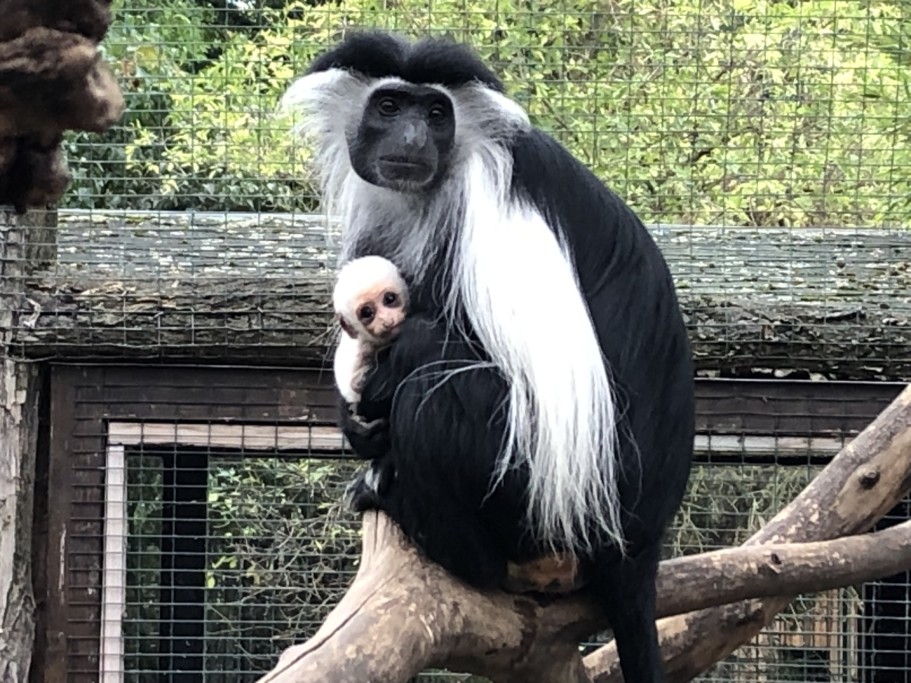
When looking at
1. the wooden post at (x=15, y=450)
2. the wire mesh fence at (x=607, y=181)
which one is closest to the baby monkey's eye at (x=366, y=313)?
the wire mesh fence at (x=607, y=181)

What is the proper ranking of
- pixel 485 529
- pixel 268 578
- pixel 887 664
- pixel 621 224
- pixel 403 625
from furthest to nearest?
pixel 268 578
pixel 887 664
pixel 621 224
pixel 485 529
pixel 403 625

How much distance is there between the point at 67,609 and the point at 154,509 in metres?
0.37

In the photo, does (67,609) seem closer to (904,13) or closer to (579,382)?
(579,382)

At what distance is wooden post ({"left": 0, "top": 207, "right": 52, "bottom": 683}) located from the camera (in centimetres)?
249

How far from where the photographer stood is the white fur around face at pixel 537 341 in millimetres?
1908

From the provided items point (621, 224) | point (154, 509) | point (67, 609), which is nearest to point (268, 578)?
point (154, 509)

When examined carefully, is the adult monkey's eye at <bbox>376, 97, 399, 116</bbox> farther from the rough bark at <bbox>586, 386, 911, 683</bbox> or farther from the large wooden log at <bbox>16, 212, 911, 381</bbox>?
the rough bark at <bbox>586, 386, 911, 683</bbox>

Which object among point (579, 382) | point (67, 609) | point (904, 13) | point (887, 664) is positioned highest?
point (904, 13)

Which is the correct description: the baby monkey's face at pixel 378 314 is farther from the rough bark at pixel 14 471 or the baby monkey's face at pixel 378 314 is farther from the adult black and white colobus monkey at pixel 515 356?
the rough bark at pixel 14 471

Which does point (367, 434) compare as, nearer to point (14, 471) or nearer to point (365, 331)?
point (365, 331)

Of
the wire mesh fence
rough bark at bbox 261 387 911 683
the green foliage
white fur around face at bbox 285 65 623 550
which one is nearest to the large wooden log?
the wire mesh fence

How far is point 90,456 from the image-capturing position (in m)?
2.62

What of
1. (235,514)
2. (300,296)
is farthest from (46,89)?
(235,514)

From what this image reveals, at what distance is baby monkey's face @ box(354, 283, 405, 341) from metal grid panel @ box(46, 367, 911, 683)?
604 millimetres
